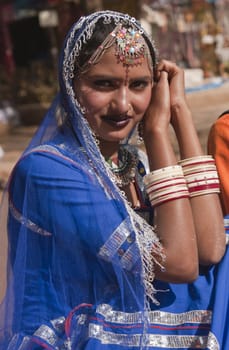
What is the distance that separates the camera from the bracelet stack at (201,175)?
178cm

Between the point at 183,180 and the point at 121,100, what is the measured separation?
11.6 inches

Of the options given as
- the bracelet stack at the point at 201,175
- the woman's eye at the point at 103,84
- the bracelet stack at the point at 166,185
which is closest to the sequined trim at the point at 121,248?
the bracelet stack at the point at 166,185

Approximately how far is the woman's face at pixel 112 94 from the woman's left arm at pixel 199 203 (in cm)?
17

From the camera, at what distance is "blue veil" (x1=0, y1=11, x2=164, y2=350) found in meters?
1.62

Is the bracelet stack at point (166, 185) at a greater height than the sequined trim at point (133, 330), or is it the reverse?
the bracelet stack at point (166, 185)

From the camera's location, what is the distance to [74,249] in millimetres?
1664

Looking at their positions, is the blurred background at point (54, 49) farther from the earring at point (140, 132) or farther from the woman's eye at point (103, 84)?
the woman's eye at point (103, 84)

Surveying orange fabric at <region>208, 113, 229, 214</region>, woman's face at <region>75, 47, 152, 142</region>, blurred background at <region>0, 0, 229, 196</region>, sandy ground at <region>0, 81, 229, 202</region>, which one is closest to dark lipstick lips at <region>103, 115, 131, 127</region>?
woman's face at <region>75, 47, 152, 142</region>

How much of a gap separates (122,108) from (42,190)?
0.33 meters

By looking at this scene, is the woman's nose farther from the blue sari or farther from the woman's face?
the blue sari

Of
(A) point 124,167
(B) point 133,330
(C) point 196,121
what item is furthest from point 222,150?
(C) point 196,121

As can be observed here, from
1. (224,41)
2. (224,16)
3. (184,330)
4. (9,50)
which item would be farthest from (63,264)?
(224,16)

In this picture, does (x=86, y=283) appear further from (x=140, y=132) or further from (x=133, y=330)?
(x=140, y=132)

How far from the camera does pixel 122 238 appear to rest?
162cm
